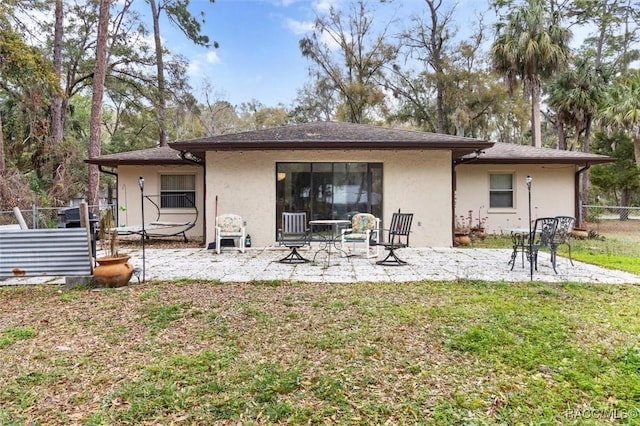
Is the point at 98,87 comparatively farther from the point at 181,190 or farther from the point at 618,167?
the point at 618,167

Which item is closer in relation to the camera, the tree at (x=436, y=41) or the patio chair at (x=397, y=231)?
the patio chair at (x=397, y=231)

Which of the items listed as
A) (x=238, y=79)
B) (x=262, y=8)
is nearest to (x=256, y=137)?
(x=262, y=8)

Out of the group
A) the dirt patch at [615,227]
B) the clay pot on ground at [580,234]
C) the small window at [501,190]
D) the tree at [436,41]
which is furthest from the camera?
the tree at [436,41]

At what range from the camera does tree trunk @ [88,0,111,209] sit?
36.8 feet

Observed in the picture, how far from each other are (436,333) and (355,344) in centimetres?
83

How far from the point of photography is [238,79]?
2938cm

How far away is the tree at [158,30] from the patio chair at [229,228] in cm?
1039

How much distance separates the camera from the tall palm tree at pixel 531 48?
13.4 meters

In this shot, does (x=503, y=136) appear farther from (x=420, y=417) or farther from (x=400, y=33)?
(x=420, y=417)

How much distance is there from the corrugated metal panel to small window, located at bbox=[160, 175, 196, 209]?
6.52 metres

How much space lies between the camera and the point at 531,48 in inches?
528

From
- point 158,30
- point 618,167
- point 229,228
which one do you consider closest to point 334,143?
point 229,228

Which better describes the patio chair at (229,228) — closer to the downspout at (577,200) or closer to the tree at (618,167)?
the downspout at (577,200)

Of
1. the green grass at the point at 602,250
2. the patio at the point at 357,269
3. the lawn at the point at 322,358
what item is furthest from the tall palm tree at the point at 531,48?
the lawn at the point at 322,358
